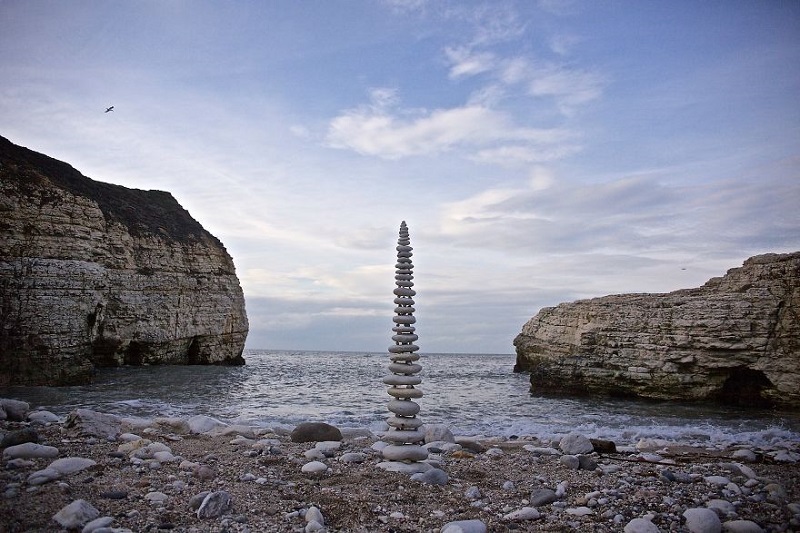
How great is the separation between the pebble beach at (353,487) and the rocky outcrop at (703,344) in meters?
10.9

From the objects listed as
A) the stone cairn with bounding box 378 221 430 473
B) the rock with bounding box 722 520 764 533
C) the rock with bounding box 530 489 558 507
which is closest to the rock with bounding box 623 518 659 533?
the rock with bounding box 722 520 764 533

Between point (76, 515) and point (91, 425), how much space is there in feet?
15.2

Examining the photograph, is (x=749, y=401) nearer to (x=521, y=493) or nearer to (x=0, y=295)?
(x=521, y=493)

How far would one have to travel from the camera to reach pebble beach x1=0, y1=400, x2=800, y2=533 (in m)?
4.58

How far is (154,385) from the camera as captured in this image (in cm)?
2148

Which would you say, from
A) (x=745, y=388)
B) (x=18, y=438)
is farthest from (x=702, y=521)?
(x=745, y=388)

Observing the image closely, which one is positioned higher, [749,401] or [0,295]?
[0,295]

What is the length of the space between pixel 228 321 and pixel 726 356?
34136 mm

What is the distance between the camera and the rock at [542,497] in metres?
5.53

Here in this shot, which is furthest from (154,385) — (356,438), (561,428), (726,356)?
(726,356)

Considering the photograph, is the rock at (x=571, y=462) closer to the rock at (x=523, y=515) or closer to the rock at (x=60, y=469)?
the rock at (x=523, y=515)

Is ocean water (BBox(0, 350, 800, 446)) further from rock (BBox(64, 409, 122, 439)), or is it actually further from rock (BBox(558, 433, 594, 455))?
rock (BBox(64, 409, 122, 439))

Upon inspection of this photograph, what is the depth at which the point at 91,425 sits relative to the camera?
8.16 meters

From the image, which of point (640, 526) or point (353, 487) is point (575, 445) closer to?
point (640, 526)
